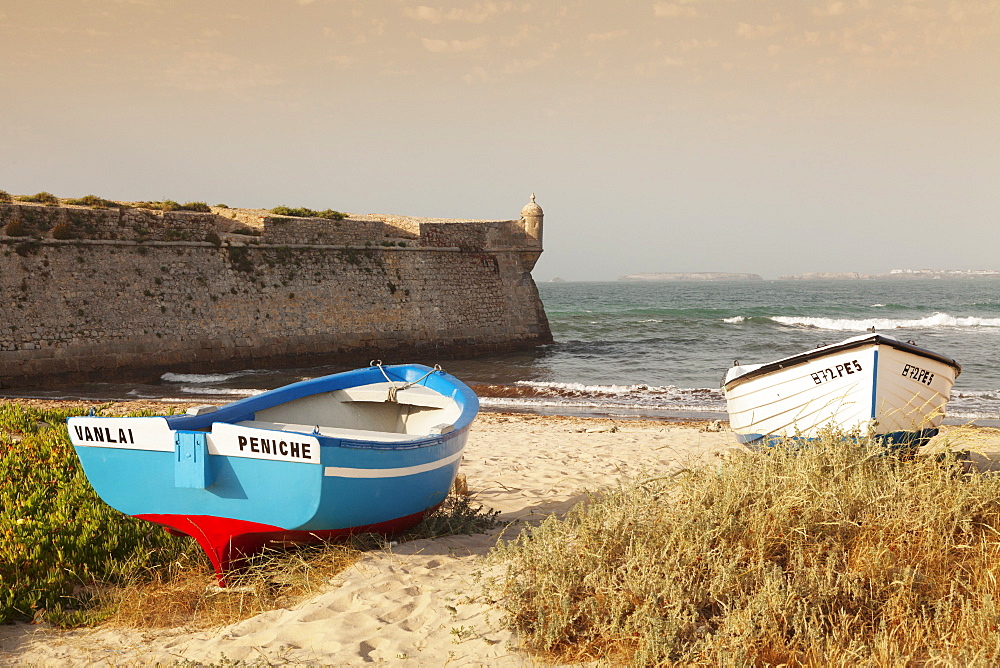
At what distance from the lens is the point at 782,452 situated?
13.0ft

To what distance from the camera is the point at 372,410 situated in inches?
253

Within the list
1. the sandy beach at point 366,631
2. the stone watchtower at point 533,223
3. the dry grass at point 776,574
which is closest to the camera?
the dry grass at point 776,574

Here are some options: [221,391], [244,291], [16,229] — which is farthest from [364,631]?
[244,291]

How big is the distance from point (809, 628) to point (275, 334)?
18864 mm

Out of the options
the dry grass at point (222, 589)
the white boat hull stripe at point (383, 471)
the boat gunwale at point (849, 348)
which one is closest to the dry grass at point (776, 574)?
the white boat hull stripe at point (383, 471)

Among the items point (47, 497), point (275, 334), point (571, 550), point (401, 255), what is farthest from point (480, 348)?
point (571, 550)

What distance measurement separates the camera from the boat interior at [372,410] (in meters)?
5.92

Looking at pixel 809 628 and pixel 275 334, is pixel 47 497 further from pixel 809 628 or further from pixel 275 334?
pixel 275 334

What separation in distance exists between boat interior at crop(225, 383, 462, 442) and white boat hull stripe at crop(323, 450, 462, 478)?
3.10 feet

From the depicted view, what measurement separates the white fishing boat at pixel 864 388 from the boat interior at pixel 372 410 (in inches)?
119

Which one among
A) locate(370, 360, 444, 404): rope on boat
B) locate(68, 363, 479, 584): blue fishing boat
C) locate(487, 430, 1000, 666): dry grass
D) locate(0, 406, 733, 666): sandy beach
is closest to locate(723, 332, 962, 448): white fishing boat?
locate(487, 430, 1000, 666): dry grass

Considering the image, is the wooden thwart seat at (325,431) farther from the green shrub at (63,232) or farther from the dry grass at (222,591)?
the green shrub at (63,232)

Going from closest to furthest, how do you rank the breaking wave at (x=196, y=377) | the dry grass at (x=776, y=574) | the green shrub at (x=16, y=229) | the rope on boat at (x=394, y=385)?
the dry grass at (x=776, y=574) < the rope on boat at (x=394, y=385) < the green shrub at (x=16, y=229) < the breaking wave at (x=196, y=377)

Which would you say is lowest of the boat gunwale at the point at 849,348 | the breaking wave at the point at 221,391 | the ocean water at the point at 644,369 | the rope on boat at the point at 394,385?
the breaking wave at the point at 221,391
